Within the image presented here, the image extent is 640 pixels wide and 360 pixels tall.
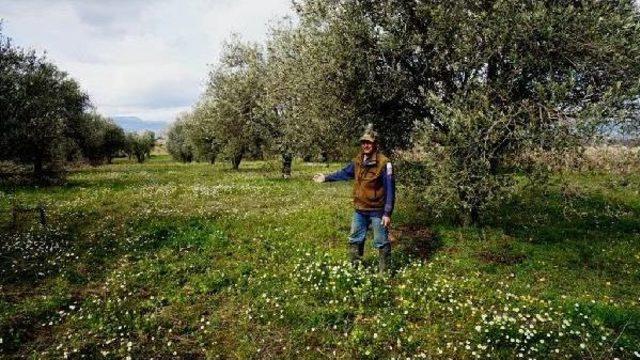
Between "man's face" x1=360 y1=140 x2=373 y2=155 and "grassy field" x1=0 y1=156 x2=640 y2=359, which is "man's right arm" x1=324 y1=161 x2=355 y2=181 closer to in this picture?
"man's face" x1=360 y1=140 x2=373 y2=155

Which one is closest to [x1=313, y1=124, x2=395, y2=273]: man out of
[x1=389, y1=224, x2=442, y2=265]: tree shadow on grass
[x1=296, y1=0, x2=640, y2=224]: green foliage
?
[x1=389, y1=224, x2=442, y2=265]: tree shadow on grass

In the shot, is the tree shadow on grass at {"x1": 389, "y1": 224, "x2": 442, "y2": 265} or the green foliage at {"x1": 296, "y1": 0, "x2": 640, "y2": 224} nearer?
the green foliage at {"x1": 296, "y1": 0, "x2": 640, "y2": 224}

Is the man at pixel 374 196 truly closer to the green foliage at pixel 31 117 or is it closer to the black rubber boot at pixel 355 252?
the black rubber boot at pixel 355 252

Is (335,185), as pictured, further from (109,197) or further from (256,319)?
(256,319)

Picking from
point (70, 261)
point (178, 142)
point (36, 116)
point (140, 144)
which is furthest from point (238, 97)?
point (140, 144)

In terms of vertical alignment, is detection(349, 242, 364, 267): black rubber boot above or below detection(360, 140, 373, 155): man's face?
below

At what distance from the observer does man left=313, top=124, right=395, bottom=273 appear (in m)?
12.7

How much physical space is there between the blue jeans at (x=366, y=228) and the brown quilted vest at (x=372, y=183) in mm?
255

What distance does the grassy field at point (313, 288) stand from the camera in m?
10.2

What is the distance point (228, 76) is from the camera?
4419cm

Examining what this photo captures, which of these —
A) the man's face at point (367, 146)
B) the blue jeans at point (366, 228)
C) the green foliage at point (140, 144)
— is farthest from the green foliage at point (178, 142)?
the man's face at point (367, 146)

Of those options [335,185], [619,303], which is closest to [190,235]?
[619,303]

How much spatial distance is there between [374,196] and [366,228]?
970 millimetres

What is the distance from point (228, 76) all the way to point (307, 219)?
27.9 metres
